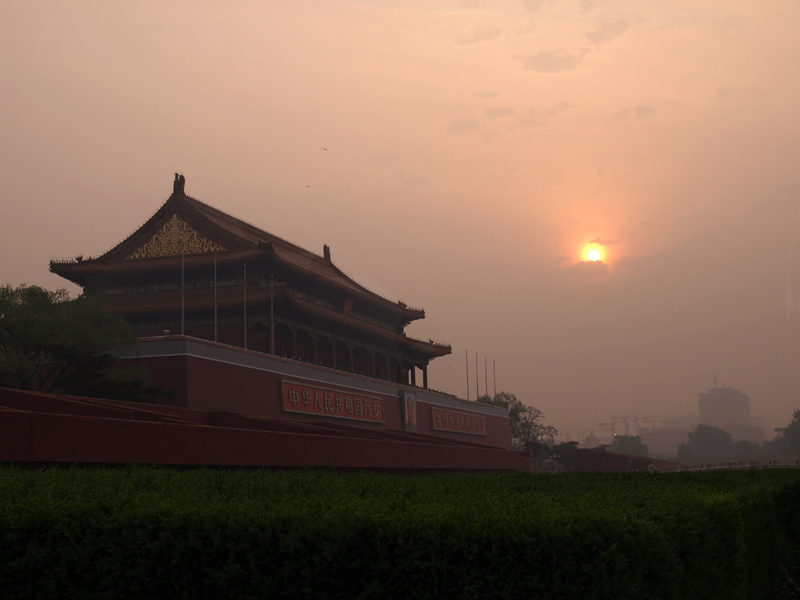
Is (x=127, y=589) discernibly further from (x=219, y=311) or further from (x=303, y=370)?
(x=219, y=311)

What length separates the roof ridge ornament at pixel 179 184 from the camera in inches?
1329

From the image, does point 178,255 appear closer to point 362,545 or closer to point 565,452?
point 362,545

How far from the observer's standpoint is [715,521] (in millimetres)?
6180

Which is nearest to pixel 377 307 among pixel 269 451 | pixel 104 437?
pixel 269 451

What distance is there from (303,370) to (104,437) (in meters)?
15.8

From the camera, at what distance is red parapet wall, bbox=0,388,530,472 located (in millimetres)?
12266

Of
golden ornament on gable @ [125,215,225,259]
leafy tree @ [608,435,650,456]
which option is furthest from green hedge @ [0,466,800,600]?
leafy tree @ [608,435,650,456]

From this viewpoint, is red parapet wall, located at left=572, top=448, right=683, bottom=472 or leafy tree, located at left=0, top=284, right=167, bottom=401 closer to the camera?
leafy tree, located at left=0, top=284, right=167, bottom=401

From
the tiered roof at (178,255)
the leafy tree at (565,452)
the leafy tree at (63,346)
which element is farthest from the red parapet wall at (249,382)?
the leafy tree at (565,452)

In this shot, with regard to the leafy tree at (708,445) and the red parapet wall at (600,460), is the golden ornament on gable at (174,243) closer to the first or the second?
the red parapet wall at (600,460)

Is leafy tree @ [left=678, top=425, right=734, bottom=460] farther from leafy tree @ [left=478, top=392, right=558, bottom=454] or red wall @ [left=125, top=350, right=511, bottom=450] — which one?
red wall @ [left=125, top=350, right=511, bottom=450]

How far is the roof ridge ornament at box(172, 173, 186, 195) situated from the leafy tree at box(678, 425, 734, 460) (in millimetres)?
129744

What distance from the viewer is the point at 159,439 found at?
46.5 ft

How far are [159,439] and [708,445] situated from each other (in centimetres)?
14592
